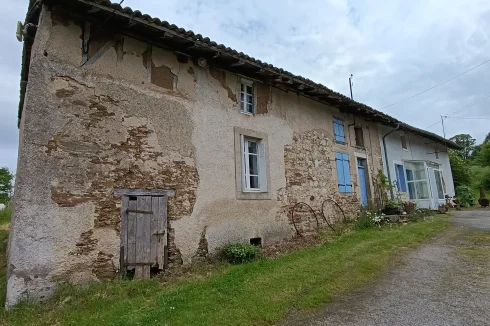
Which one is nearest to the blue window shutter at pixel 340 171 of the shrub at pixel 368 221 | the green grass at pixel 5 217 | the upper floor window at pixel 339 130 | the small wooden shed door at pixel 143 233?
the upper floor window at pixel 339 130

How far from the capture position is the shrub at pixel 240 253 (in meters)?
6.75

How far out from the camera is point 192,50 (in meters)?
6.95

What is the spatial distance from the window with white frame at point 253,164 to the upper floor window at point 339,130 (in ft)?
12.5

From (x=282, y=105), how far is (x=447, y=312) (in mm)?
6554

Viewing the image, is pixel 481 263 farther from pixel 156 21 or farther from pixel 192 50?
pixel 156 21

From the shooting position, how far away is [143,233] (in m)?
5.91

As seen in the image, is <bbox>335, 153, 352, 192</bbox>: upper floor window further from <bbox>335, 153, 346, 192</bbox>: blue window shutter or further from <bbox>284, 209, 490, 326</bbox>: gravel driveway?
<bbox>284, 209, 490, 326</bbox>: gravel driveway

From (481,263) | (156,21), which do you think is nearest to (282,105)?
(156,21)

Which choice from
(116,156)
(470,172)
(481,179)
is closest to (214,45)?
(116,156)

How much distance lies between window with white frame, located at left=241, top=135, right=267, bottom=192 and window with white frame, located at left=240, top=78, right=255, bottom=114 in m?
0.79

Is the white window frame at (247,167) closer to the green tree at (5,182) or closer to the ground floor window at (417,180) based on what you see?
the ground floor window at (417,180)

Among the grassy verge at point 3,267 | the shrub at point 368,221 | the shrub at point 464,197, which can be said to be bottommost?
the grassy verge at point 3,267

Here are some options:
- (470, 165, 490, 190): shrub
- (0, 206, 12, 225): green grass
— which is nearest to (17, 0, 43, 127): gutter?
(0, 206, 12, 225): green grass

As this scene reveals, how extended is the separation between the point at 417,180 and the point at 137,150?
1365 cm
